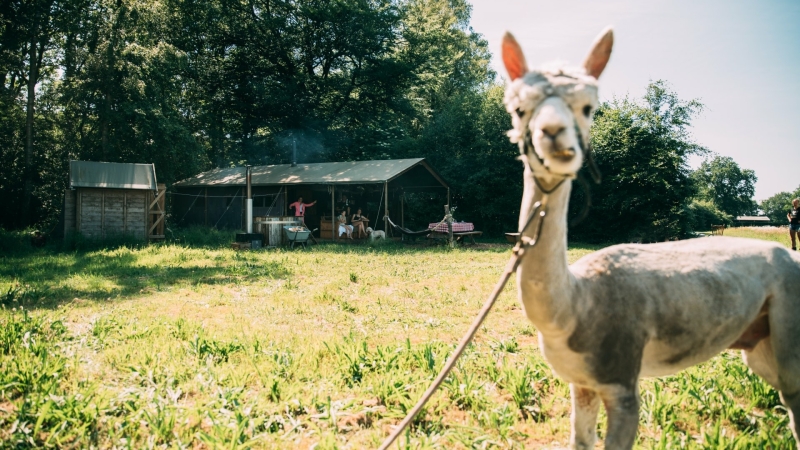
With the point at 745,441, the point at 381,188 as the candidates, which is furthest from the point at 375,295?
the point at 381,188

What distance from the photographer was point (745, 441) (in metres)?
3.10

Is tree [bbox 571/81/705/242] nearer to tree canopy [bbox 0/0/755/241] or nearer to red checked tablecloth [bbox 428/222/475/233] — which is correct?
tree canopy [bbox 0/0/755/241]

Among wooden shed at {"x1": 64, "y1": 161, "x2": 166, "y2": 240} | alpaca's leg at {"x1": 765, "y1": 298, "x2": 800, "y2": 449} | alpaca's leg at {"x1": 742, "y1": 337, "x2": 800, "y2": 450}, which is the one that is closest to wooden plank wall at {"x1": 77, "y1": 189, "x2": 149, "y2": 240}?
wooden shed at {"x1": 64, "y1": 161, "x2": 166, "y2": 240}

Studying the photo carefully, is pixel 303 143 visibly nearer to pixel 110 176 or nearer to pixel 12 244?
pixel 110 176

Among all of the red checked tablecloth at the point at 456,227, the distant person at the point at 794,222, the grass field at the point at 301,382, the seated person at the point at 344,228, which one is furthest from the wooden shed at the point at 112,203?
the distant person at the point at 794,222

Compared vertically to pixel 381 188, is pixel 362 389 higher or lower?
lower

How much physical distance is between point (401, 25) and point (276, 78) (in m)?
9.76

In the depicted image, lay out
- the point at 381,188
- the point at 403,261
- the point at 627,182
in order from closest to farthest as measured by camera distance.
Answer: the point at 403,261 → the point at 627,182 → the point at 381,188

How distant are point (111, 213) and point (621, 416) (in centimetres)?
2163

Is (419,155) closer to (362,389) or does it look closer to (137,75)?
(137,75)

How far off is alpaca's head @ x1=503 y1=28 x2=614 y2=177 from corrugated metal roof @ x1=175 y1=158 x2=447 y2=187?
18508mm

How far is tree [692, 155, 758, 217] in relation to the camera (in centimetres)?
9344

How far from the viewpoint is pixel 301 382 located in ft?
14.4

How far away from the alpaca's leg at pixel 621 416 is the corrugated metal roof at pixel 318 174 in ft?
60.8
